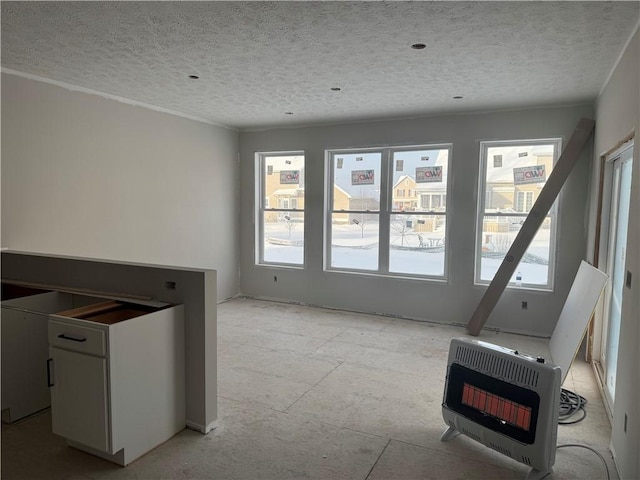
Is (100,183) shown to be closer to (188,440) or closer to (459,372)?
(188,440)

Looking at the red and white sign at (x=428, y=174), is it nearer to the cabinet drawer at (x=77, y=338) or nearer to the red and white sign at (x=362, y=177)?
the red and white sign at (x=362, y=177)

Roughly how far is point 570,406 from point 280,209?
4.55 m

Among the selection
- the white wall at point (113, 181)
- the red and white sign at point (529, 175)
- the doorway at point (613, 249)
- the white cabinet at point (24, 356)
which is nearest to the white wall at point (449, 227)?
the red and white sign at point (529, 175)

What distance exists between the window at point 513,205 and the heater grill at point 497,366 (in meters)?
2.93

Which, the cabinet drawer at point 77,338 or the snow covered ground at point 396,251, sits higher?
the snow covered ground at point 396,251

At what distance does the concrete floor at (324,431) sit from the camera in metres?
2.54

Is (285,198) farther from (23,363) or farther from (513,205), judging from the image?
(23,363)

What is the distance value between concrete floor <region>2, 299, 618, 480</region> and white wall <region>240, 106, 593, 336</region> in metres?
0.85

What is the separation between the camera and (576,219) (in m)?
4.94

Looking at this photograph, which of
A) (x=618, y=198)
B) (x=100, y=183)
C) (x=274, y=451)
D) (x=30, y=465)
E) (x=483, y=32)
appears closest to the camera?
(x=30, y=465)

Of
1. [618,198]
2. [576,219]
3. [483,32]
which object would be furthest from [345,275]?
[483,32]

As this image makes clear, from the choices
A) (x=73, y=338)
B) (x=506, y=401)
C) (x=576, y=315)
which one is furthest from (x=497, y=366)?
(x=73, y=338)

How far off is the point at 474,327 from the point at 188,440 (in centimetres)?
353

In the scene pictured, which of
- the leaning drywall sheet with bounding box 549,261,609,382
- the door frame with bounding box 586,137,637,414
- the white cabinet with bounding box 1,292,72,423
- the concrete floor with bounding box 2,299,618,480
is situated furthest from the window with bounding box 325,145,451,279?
the white cabinet with bounding box 1,292,72,423
